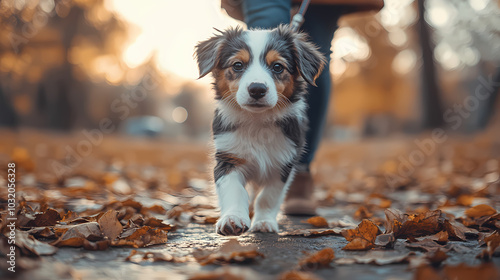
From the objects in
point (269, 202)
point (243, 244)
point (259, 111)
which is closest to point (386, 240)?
point (243, 244)

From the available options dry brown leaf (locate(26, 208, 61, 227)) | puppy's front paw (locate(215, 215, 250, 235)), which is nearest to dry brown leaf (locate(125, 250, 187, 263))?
puppy's front paw (locate(215, 215, 250, 235))

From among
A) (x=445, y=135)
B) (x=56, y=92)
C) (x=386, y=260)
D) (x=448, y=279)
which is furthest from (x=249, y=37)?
(x=56, y=92)

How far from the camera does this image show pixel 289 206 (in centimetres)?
360

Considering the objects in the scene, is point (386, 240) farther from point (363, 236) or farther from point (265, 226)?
point (265, 226)

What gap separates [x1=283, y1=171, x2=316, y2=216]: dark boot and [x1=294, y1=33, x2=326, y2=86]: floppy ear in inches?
37.0

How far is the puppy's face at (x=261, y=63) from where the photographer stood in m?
2.85

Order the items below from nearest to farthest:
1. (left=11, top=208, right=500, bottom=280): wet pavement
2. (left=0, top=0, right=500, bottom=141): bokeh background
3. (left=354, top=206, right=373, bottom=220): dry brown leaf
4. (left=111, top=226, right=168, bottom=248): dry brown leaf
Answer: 1. (left=11, top=208, right=500, bottom=280): wet pavement
2. (left=111, top=226, right=168, bottom=248): dry brown leaf
3. (left=354, top=206, right=373, bottom=220): dry brown leaf
4. (left=0, top=0, right=500, bottom=141): bokeh background

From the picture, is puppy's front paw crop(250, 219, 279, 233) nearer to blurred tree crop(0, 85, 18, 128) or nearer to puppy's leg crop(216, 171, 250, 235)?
puppy's leg crop(216, 171, 250, 235)

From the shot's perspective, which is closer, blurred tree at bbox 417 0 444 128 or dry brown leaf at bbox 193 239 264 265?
dry brown leaf at bbox 193 239 264 265

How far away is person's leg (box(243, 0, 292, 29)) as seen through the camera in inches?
130

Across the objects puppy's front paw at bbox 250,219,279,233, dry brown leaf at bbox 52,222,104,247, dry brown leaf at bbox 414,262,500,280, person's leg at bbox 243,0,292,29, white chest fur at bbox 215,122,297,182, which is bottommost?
puppy's front paw at bbox 250,219,279,233

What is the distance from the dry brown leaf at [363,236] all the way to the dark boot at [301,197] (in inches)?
46.4

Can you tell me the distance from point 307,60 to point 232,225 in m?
1.37

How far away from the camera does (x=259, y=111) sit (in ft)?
9.17
